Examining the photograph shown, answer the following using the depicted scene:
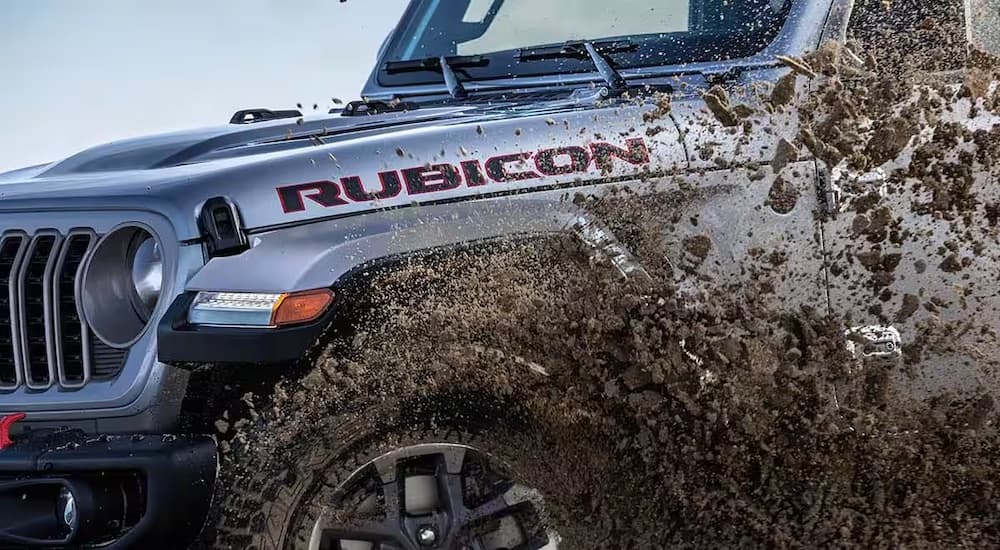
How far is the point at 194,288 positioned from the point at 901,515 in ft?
6.25

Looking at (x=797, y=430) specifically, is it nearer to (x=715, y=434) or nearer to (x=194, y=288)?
(x=715, y=434)

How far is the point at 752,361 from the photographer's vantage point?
3064mm

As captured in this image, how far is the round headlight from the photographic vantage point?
290 cm

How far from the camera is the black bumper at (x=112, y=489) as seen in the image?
8.80 feet

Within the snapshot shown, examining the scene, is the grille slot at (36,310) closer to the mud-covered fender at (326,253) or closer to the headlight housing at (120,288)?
the headlight housing at (120,288)

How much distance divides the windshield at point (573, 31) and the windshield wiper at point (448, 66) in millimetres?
15

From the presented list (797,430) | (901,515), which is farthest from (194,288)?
(901,515)

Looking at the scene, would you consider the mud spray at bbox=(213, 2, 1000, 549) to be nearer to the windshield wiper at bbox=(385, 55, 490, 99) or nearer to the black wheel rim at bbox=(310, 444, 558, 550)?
the black wheel rim at bbox=(310, 444, 558, 550)

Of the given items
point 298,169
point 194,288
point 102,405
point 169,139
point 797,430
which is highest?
point 169,139

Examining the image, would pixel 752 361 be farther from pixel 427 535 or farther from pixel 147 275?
pixel 147 275

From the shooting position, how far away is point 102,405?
2.87 meters

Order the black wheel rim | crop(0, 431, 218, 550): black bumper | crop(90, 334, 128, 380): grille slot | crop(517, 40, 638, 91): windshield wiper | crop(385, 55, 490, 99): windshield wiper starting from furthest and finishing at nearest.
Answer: crop(385, 55, 490, 99): windshield wiper
crop(517, 40, 638, 91): windshield wiper
crop(90, 334, 128, 380): grille slot
the black wheel rim
crop(0, 431, 218, 550): black bumper

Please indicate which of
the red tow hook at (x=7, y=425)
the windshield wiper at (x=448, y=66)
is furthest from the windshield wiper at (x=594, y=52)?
the red tow hook at (x=7, y=425)

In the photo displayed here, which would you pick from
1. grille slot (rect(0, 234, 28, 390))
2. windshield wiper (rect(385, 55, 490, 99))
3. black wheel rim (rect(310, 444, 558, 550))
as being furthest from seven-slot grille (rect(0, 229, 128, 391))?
windshield wiper (rect(385, 55, 490, 99))
